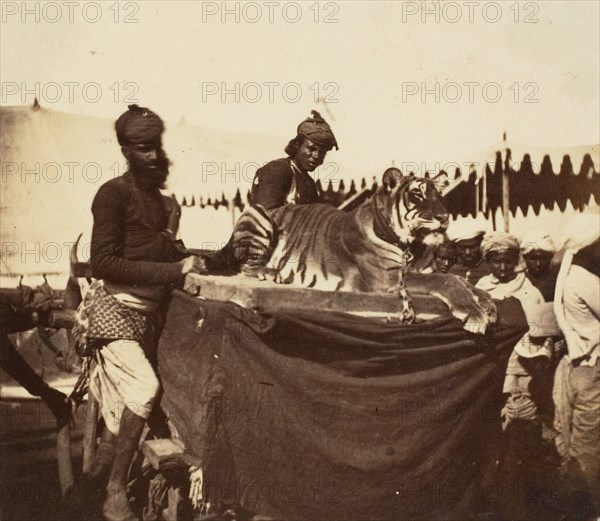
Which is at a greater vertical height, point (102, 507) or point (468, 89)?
point (468, 89)

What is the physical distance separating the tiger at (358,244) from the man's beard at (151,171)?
1.79 feet

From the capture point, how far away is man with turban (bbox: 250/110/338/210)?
446cm

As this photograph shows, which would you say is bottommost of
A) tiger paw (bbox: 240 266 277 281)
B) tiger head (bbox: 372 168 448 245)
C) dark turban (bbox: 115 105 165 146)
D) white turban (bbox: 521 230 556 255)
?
tiger paw (bbox: 240 266 277 281)

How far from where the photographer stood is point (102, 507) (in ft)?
11.8

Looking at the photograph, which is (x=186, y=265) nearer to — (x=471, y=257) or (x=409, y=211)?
(x=409, y=211)

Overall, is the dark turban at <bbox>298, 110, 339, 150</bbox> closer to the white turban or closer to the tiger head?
the tiger head

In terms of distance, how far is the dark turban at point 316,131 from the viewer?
14.9ft

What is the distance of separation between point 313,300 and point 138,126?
4.76 ft

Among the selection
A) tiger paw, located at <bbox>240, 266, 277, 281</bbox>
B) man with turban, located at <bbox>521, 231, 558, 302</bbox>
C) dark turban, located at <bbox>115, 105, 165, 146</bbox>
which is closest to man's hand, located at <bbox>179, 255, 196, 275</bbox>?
tiger paw, located at <bbox>240, 266, 277, 281</bbox>

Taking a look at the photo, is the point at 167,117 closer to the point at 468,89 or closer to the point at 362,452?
the point at 468,89

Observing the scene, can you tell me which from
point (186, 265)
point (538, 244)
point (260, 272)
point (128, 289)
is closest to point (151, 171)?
point (186, 265)

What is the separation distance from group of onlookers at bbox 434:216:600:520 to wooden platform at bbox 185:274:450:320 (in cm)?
125

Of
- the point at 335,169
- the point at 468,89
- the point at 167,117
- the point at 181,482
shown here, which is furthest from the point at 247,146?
the point at 181,482

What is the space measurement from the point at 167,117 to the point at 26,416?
9.11 ft
